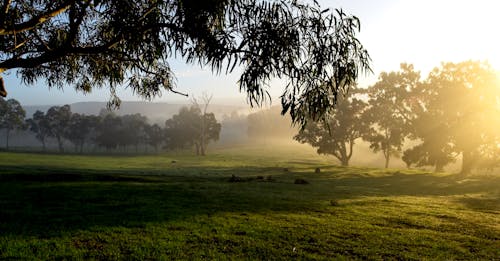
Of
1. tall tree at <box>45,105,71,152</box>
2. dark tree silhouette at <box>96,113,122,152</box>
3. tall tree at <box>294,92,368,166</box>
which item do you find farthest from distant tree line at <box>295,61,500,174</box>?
tall tree at <box>45,105,71,152</box>

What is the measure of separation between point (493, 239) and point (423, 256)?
17.0 feet

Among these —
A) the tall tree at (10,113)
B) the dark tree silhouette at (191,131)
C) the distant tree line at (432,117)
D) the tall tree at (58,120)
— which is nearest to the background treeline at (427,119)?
the distant tree line at (432,117)

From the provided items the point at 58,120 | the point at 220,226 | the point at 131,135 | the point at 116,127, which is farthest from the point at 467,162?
the point at 58,120

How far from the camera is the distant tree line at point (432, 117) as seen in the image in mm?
55938

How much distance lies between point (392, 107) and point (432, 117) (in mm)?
11463

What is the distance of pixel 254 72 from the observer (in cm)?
1001

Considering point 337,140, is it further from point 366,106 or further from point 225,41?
point 225,41

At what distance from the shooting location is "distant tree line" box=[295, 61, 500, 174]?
55938mm

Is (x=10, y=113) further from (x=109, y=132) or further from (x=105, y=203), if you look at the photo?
(x=105, y=203)

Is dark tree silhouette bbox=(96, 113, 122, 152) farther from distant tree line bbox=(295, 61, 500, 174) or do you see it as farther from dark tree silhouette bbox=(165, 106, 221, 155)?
distant tree line bbox=(295, 61, 500, 174)

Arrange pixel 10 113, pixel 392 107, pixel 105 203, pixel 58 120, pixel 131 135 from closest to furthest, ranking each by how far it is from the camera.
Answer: pixel 105 203
pixel 392 107
pixel 10 113
pixel 58 120
pixel 131 135

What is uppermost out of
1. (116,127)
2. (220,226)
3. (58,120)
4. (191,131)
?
(58,120)

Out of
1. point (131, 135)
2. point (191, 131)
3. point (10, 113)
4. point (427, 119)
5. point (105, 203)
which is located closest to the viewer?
point (105, 203)

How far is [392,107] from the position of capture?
71.9 m
